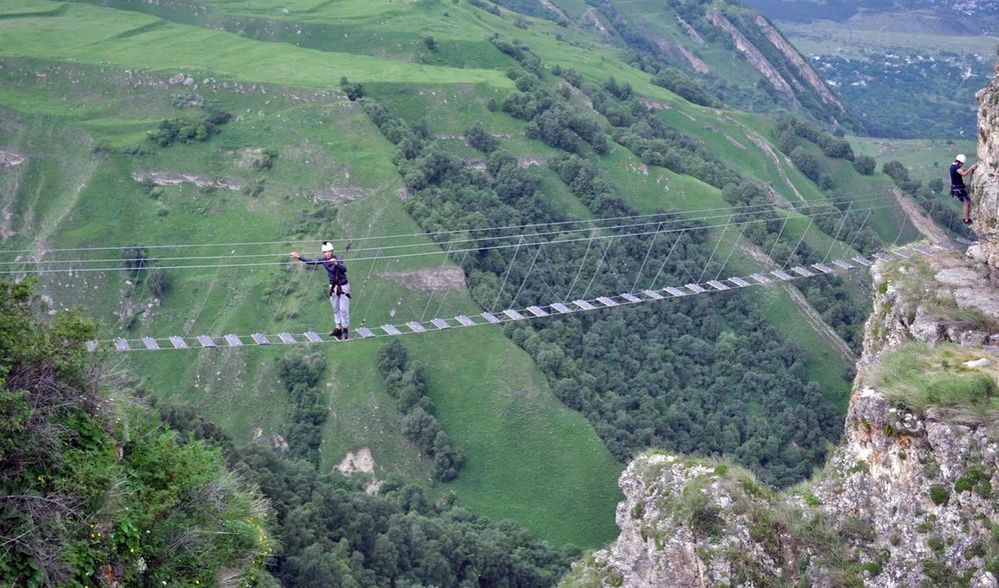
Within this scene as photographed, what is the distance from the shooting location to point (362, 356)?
88500 mm

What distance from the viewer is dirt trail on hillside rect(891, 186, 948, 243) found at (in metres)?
121

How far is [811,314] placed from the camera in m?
101

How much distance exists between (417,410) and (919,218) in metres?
69.1

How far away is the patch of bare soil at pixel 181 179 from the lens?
10056 centimetres

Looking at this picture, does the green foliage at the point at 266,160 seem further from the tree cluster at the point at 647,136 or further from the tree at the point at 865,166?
the tree at the point at 865,166

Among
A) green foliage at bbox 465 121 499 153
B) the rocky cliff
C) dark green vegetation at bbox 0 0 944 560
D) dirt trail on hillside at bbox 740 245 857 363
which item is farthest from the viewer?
green foliage at bbox 465 121 499 153

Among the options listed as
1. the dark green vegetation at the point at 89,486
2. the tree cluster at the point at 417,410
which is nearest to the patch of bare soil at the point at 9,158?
the tree cluster at the point at 417,410

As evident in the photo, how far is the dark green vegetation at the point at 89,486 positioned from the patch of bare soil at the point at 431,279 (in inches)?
2150

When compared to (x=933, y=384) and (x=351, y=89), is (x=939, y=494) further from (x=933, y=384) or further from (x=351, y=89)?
(x=351, y=89)

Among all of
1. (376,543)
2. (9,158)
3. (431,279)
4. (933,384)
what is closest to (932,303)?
(933,384)

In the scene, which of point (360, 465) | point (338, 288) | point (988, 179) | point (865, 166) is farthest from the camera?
point (865, 166)

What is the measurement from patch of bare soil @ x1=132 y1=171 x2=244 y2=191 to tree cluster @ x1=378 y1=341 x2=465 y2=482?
2331 cm

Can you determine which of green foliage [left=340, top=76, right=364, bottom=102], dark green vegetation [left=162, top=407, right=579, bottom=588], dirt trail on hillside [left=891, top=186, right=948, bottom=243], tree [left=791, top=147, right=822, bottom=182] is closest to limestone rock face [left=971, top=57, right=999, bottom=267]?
dark green vegetation [left=162, top=407, right=579, bottom=588]

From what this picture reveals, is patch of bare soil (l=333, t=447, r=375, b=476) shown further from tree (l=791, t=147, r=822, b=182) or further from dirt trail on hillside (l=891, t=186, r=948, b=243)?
tree (l=791, t=147, r=822, b=182)
